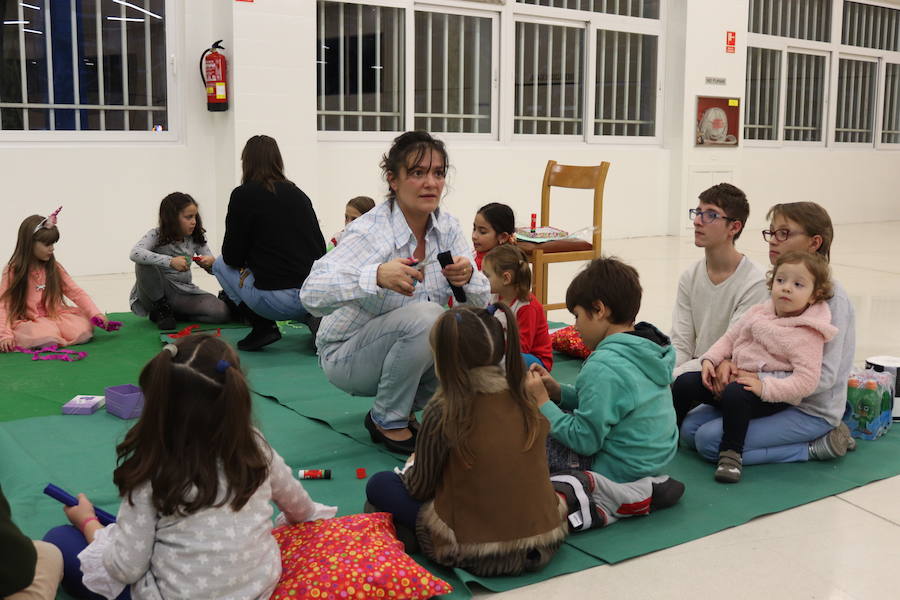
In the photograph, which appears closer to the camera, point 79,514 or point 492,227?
point 79,514

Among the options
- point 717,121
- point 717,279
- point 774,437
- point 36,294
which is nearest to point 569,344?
point 717,279

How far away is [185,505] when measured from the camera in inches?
65.4

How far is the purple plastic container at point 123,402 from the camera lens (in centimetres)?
325

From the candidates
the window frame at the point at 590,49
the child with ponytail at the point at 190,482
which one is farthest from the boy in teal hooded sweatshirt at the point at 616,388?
the window frame at the point at 590,49

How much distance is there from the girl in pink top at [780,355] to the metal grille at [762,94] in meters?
8.19

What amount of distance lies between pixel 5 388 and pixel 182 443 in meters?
2.35

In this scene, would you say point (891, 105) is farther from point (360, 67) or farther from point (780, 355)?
point (780, 355)

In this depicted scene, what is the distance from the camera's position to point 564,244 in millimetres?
5172

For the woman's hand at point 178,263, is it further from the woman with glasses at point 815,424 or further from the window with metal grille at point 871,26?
the window with metal grille at point 871,26

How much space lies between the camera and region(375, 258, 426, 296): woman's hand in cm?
265

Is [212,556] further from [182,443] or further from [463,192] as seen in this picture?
[463,192]

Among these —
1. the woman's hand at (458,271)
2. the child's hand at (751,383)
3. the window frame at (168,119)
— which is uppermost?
the window frame at (168,119)

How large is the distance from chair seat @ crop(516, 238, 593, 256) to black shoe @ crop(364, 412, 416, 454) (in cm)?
208

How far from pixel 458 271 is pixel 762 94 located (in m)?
8.85
